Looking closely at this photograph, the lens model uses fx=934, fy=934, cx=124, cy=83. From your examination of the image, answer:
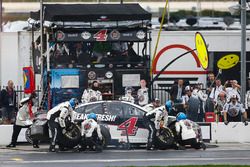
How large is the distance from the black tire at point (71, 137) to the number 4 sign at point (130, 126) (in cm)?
113

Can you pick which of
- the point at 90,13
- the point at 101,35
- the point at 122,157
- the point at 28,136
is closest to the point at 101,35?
the point at 101,35

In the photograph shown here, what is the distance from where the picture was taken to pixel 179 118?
24.0 metres

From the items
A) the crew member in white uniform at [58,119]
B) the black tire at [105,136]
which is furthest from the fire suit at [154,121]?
the crew member in white uniform at [58,119]

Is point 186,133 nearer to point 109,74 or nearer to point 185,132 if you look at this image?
point 185,132

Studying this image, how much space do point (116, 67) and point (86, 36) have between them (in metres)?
1.43

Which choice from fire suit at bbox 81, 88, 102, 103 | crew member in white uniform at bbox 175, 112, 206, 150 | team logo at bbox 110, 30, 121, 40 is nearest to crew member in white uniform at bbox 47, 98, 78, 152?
crew member in white uniform at bbox 175, 112, 206, 150

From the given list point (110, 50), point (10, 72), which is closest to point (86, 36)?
point (110, 50)

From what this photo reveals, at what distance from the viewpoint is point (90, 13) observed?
2886 centimetres

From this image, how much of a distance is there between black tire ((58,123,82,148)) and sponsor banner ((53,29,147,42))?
5252 mm

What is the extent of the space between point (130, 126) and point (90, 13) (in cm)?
598

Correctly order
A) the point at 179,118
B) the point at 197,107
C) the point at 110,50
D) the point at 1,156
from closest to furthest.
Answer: the point at 1,156 < the point at 179,118 < the point at 197,107 < the point at 110,50

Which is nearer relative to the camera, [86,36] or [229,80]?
[86,36]

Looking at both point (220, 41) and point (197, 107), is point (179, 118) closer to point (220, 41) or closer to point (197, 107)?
point (197, 107)

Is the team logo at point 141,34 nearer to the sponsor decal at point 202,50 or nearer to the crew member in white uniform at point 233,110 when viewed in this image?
the sponsor decal at point 202,50
